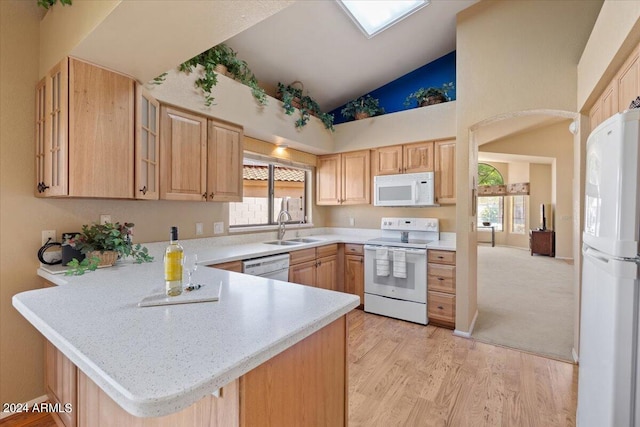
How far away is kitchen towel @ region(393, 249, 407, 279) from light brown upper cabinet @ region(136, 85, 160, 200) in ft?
8.10

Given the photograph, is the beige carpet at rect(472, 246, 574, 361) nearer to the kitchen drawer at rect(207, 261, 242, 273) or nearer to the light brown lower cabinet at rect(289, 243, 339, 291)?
the light brown lower cabinet at rect(289, 243, 339, 291)

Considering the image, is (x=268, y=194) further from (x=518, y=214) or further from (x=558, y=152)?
(x=518, y=214)

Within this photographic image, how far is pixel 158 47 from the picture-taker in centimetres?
148

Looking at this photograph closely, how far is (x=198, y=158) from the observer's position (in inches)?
99.3

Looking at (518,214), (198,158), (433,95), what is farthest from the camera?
(518,214)

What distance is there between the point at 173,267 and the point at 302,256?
2.02 m

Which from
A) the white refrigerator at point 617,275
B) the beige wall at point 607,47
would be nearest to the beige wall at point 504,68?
the beige wall at point 607,47

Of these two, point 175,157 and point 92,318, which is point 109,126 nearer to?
point 175,157

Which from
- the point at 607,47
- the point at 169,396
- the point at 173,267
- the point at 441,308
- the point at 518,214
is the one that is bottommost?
the point at 441,308

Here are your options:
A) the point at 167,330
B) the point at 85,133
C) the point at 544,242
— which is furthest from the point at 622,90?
the point at 544,242

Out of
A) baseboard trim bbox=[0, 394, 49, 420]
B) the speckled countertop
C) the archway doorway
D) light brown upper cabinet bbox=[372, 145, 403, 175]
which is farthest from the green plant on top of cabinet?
the archway doorway

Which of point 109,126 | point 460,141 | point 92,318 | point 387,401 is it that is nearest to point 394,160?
point 460,141

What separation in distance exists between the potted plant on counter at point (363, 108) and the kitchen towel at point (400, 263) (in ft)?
6.53

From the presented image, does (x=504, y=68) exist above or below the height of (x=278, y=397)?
above
